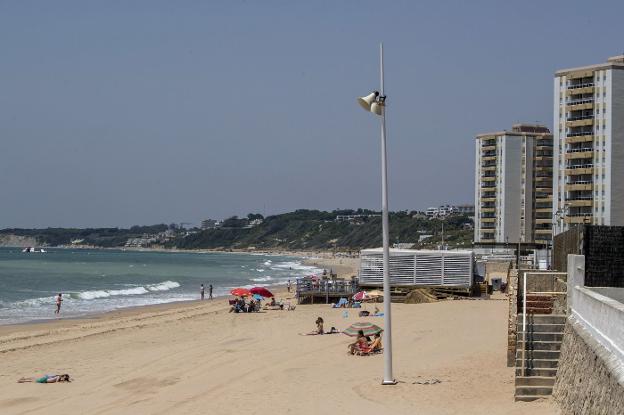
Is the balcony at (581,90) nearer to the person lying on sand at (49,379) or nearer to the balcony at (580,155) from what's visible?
the balcony at (580,155)

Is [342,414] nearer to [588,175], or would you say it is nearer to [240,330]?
[240,330]

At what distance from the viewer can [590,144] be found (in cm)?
6731

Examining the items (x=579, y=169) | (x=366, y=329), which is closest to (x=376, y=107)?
(x=366, y=329)

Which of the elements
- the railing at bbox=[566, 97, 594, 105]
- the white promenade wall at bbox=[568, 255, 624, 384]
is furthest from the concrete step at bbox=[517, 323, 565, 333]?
the railing at bbox=[566, 97, 594, 105]

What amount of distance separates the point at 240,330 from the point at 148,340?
3560 millimetres

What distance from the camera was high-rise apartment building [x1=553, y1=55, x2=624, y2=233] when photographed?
65438 millimetres

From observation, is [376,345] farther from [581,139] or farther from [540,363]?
[581,139]

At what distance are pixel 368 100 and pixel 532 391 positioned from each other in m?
5.88

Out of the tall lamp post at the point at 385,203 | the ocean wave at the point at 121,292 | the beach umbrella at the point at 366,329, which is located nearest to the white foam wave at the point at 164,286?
the ocean wave at the point at 121,292

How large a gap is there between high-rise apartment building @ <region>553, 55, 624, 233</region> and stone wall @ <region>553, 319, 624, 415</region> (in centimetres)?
5591

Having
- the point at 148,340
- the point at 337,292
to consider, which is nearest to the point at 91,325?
the point at 148,340

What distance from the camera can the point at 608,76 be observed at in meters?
65.8

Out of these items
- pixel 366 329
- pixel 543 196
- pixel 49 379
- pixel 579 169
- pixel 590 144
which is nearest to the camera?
pixel 49 379

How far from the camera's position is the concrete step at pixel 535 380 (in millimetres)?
12172
